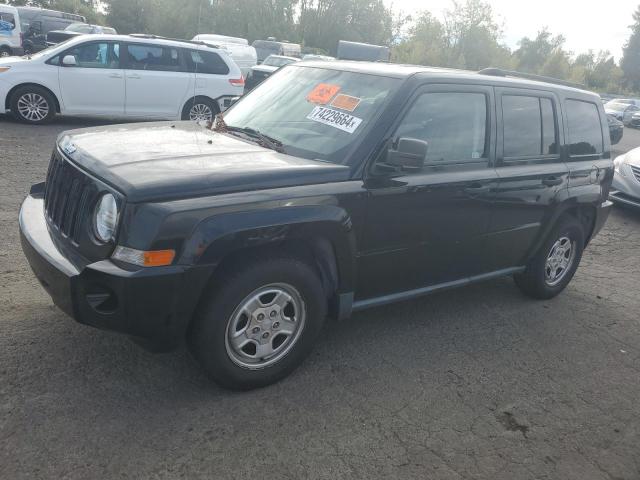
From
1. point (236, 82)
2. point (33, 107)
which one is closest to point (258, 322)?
point (33, 107)

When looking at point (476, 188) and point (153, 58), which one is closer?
point (476, 188)

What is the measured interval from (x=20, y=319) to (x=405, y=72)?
117 inches

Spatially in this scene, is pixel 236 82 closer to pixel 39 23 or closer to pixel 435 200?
pixel 435 200

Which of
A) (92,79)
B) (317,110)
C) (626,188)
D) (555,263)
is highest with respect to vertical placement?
(317,110)

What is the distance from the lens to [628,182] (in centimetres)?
920

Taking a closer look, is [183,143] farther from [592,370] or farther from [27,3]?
[27,3]

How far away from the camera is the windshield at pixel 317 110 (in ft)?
12.0

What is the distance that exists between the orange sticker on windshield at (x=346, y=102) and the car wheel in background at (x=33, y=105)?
8.37 meters

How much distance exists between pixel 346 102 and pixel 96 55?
8.37 metres

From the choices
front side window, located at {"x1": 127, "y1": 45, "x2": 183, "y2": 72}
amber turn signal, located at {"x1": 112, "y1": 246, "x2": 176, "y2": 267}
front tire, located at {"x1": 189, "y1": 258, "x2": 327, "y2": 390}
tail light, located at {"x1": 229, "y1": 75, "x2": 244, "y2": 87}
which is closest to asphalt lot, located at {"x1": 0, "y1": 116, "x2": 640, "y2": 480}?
front tire, located at {"x1": 189, "y1": 258, "x2": 327, "y2": 390}

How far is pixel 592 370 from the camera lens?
4188 millimetres

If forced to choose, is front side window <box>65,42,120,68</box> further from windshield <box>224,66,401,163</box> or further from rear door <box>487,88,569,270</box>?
rear door <box>487,88,569,270</box>

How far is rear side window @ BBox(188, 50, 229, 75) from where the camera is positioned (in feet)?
38.1

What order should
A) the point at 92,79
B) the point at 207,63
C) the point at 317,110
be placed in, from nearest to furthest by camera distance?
1. the point at 317,110
2. the point at 92,79
3. the point at 207,63
